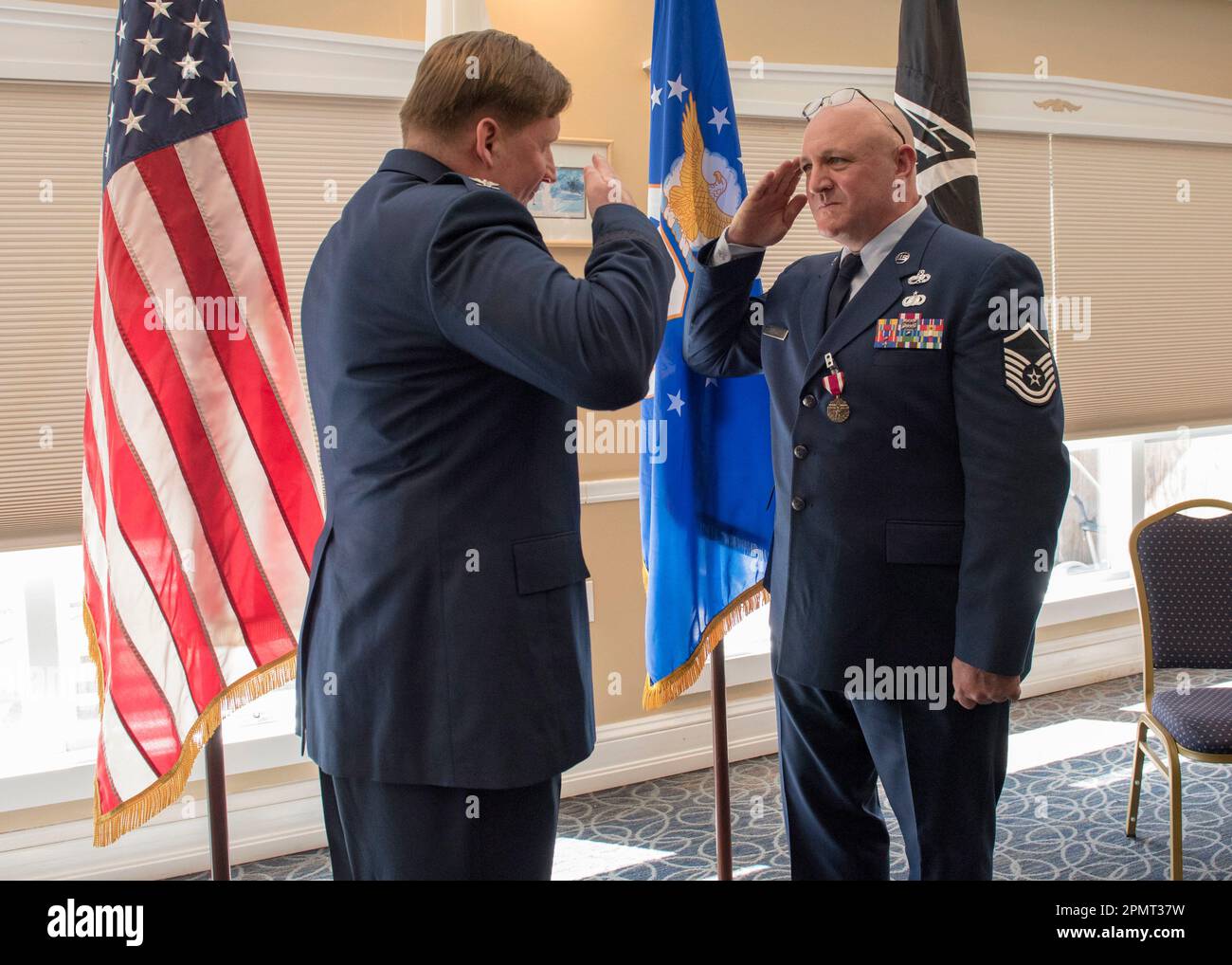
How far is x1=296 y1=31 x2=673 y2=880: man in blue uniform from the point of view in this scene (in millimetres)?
1157

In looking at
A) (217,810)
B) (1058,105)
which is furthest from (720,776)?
(1058,105)

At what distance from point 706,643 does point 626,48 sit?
2.15 meters

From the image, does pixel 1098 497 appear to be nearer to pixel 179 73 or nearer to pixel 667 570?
pixel 667 570

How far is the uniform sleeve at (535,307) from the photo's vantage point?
3.51 ft

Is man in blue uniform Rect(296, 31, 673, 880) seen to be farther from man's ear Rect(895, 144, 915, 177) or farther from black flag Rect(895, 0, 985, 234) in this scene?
black flag Rect(895, 0, 985, 234)

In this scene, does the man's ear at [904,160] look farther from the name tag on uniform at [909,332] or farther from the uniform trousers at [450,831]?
the uniform trousers at [450,831]

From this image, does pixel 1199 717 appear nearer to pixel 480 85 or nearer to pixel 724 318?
pixel 724 318

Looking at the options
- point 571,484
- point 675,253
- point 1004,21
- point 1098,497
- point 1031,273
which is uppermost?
point 1004,21

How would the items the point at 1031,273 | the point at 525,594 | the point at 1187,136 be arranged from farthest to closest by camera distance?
the point at 1187,136
the point at 1031,273
the point at 525,594

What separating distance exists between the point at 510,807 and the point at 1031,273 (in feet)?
3.88

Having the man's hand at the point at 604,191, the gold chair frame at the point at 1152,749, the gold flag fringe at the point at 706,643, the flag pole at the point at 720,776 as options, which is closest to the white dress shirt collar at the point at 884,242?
the man's hand at the point at 604,191

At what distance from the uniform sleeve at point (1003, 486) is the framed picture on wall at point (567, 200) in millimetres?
1978
